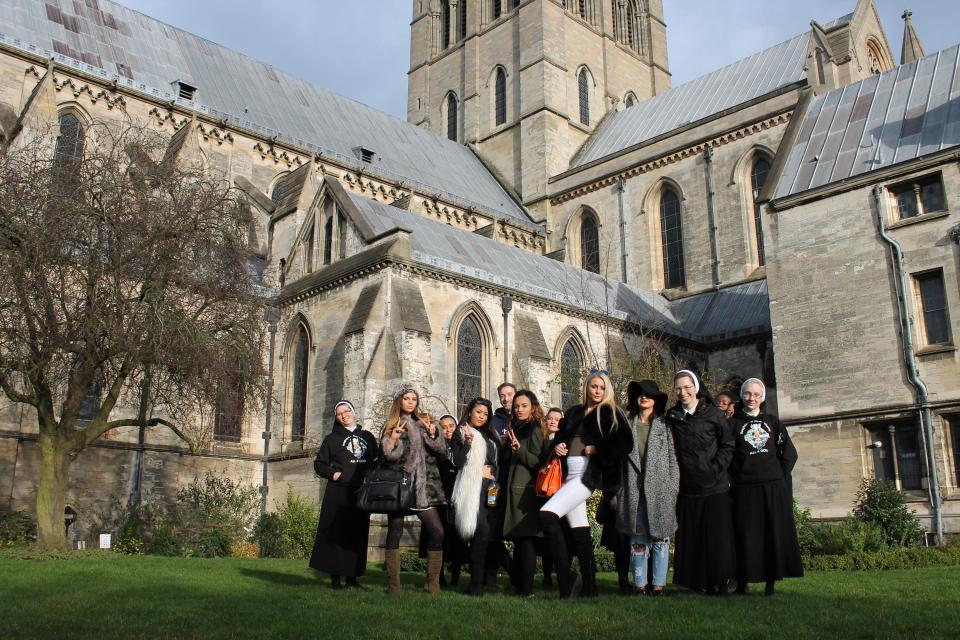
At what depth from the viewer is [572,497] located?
24.2 ft

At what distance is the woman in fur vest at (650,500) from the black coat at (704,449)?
10cm

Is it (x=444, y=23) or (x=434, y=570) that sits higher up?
(x=444, y=23)

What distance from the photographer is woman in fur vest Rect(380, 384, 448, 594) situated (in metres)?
7.82

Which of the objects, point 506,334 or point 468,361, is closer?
point 468,361

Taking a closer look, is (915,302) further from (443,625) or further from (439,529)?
(443,625)

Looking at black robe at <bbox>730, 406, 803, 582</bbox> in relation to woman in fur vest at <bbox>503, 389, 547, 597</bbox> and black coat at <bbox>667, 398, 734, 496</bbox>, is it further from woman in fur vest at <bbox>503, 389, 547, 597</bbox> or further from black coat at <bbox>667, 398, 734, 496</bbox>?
woman in fur vest at <bbox>503, 389, 547, 597</bbox>

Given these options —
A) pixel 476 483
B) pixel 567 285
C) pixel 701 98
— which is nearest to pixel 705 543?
pixel 476 483

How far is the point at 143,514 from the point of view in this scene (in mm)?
19766

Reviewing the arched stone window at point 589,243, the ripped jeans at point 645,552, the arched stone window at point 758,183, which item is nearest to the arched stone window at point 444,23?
the arched stone window at point 589,243

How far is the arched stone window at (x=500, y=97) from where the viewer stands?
41.6 meters

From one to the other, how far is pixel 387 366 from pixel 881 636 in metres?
15.4

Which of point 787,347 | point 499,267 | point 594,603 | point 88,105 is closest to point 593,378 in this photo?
point 594,603

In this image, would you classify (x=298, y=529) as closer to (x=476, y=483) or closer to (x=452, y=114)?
(x=476, y=483)

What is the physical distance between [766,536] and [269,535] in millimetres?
14056
